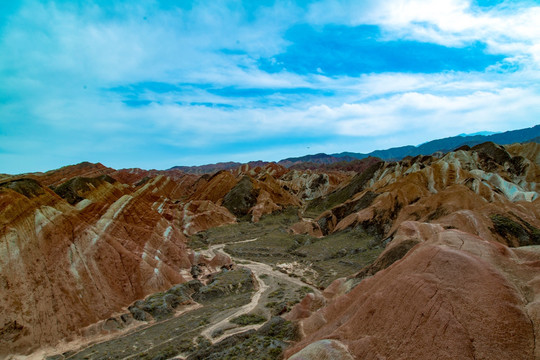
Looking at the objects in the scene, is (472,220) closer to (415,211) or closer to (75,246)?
(415,211)

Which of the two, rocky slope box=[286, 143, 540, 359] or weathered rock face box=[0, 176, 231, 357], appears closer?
rocky slope box=[286, 143, 540, 359]

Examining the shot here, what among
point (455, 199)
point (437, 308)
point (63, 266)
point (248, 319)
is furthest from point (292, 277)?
point (437, 308)

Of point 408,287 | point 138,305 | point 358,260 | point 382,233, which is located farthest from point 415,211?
point 138,305

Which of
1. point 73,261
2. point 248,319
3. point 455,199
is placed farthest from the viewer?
point 455,199

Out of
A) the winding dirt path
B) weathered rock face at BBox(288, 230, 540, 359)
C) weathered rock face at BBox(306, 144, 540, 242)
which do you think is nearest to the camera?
weathered rock face at BBox(288, 230, 540, 359)

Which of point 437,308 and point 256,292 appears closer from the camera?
point 437,308

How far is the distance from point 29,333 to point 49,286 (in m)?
3.40

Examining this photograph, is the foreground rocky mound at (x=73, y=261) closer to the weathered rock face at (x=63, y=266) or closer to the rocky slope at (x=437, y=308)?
the weathered rock face at (x=63, y=266)

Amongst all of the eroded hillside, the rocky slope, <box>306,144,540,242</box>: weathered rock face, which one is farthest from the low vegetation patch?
<box>306,144,540,242</box>: weathered rock face

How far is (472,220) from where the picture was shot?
94.6 ft

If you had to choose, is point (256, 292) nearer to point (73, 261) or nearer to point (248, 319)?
point (248, 319)

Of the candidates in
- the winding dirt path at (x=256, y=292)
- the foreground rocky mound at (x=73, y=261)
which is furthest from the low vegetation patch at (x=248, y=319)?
the foreground rocky mound at (x=73, y=261)

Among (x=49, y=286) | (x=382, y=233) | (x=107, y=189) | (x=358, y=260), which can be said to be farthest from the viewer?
(x=382, y=233)

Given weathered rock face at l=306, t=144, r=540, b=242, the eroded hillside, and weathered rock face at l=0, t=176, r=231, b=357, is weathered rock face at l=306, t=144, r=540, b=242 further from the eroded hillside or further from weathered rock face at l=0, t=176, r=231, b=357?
weathered rock face at l=0, t=176, r=231, b=357
